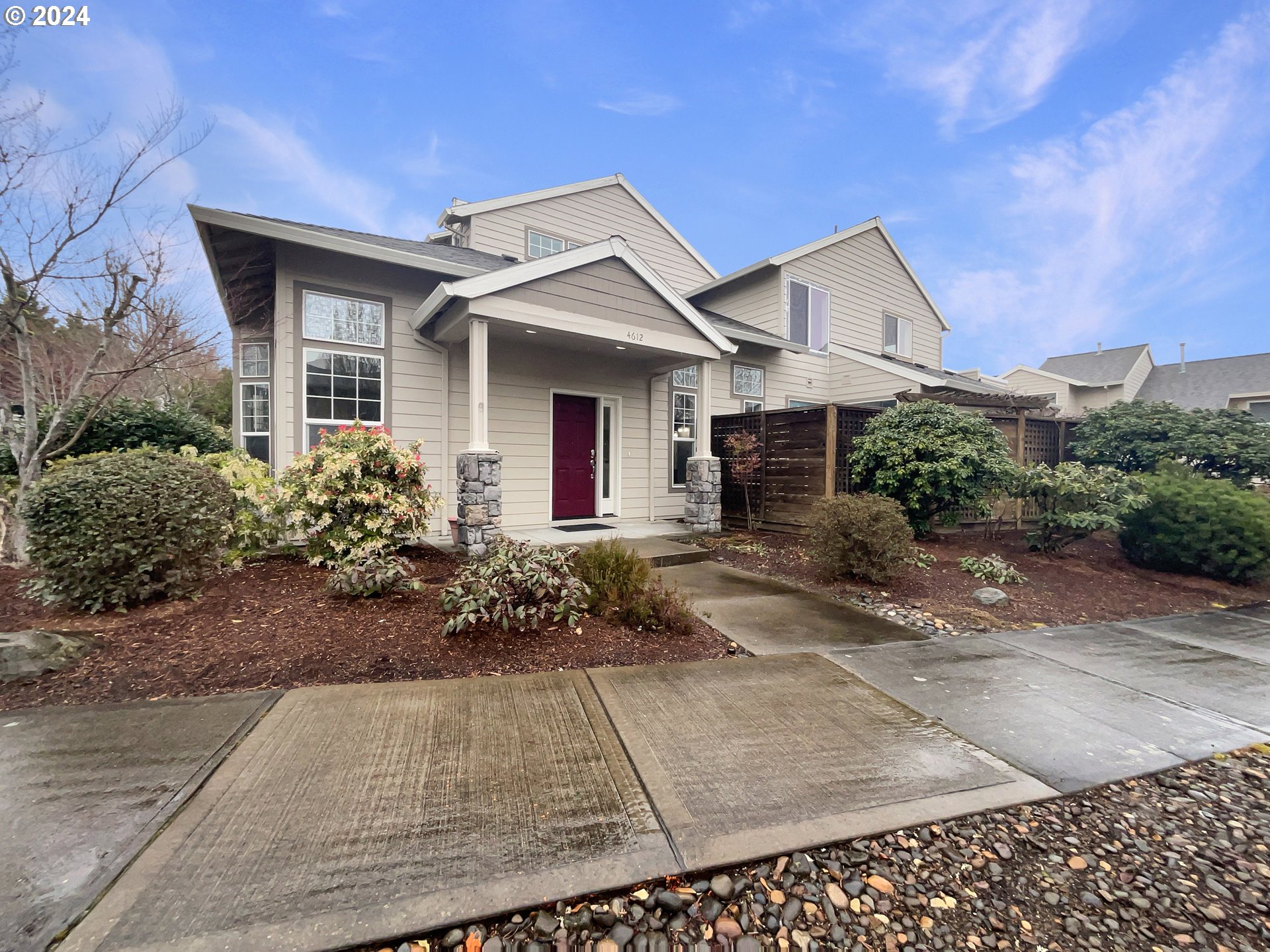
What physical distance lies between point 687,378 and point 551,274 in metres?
4.11

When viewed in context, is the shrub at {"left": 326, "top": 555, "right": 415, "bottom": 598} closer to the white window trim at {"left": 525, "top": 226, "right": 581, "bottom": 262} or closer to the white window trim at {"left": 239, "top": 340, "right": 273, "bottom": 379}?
the white window trim at {"left": 239, "top": 340, "right": 273, "bottom": 379}

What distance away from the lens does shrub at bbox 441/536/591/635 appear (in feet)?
11.9

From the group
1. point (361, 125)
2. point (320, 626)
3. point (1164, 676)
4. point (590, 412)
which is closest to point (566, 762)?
point (320, 626)

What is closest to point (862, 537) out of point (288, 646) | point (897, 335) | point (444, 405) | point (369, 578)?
point (369, 578)

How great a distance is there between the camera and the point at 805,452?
805 centimetres

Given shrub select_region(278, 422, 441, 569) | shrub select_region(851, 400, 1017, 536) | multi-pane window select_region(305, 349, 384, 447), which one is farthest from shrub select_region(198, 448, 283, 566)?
shrub select_region(851, 400, 1017, 536)

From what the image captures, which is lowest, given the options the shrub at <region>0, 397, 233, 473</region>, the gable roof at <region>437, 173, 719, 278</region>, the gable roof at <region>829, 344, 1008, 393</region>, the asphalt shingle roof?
the shrub at <region>0, 397, 233, 473</region>

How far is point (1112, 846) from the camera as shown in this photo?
1935mm

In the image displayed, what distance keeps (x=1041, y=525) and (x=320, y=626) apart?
824cm

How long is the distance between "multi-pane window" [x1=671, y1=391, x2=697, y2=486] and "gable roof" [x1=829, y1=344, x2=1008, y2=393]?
4.22 metres

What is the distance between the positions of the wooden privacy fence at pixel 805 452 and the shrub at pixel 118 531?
7.10m

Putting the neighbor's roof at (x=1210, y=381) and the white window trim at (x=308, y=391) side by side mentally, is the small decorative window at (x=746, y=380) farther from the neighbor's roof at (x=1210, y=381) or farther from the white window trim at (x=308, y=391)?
the neighbor's roof at (x=1210, y=381)

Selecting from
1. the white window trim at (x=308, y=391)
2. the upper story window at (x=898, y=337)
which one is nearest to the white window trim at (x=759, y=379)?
the upper story window at (x=898, y=337)

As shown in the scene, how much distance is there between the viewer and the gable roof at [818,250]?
11.7 metres
